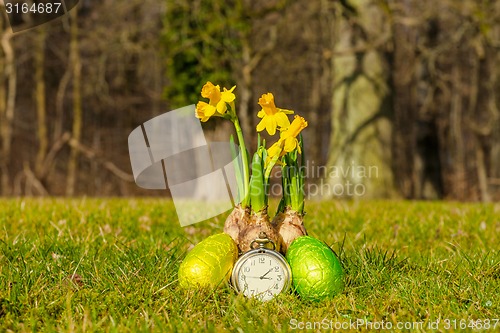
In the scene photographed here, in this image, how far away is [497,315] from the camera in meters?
2.54

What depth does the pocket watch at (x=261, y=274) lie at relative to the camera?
107 inches

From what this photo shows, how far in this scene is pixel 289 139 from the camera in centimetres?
292

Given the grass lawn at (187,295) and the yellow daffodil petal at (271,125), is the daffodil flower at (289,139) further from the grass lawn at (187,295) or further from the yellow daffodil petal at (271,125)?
the grass lawn at (187,295)

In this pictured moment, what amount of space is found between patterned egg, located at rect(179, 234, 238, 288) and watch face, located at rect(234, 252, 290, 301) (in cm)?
9

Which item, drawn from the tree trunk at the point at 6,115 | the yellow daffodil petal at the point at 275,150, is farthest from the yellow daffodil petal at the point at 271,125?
the tree trunk at the point at 6,115

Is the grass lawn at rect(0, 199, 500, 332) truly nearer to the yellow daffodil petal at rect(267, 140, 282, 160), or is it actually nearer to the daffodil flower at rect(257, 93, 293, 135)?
the yellow daffodil petal at rect(267, 140, 282, 160)

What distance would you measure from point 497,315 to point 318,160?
21.7 metres

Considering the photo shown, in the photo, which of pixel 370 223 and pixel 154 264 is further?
pixel 370 223

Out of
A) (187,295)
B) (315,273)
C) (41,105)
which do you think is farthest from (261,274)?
(41,105)

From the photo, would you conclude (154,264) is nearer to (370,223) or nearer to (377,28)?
(370,223)

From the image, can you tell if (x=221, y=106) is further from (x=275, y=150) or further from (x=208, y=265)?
(x=208, y=265)

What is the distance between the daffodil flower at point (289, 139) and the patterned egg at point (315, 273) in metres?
0.53

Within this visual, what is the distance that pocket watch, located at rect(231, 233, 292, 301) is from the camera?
107 inches

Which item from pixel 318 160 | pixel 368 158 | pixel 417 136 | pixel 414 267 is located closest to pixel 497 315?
pixel 414 267
